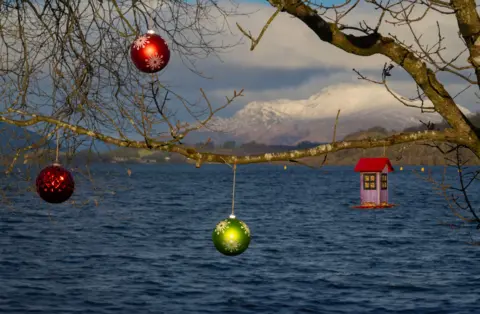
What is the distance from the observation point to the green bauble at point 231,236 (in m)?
6.20

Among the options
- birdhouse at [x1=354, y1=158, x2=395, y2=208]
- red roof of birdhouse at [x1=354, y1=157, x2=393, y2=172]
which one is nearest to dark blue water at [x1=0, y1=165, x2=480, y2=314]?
birdhouse at [x1=354, y1=158, x2=395, y2=208]

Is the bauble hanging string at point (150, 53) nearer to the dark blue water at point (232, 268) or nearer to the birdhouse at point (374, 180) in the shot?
the dark blue water at point (232, 268)

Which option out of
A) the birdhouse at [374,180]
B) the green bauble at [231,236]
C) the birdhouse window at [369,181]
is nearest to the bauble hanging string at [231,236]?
the green bauble at [231,236]

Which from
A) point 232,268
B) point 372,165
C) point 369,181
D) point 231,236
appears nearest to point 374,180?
point 369,181

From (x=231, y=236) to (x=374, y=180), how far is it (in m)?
31.9

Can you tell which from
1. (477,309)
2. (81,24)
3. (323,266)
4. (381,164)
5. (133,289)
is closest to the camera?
(81,24)

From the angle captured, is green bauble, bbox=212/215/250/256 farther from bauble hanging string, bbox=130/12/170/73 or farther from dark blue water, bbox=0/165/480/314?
dark blue water, bbox=0/165/480/314

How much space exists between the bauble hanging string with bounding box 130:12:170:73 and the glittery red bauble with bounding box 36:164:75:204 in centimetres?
109

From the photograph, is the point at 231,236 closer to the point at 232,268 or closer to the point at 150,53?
the point at 150,53

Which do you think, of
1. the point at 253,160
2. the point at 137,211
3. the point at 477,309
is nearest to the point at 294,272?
the point at 477,309

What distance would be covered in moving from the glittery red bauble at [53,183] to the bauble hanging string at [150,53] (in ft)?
3.58

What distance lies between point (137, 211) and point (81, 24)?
5781 centimetres

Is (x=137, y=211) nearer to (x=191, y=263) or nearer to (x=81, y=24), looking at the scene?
(x=191, y=263)

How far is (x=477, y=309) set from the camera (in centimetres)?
2120
